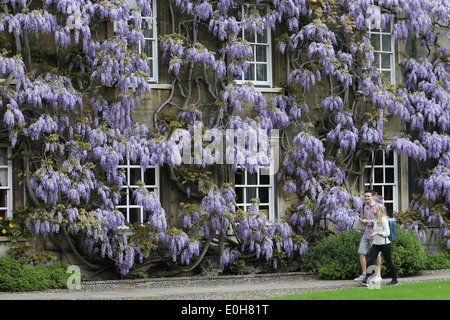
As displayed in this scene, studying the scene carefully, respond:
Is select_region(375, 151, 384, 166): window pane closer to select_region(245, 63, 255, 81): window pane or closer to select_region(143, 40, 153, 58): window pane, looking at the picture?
select_region(245, 63, 255, 81): window pane

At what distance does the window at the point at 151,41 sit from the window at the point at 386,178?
17.5 ft

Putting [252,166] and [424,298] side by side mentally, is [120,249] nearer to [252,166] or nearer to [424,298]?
[252,166]

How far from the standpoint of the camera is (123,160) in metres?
16.8

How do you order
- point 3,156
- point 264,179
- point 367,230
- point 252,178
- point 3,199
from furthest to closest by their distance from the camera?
point 264,179 < point 252,178 < point 3,156 < point 3,199 < point 367,230

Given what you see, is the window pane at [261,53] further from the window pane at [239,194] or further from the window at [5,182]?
the window at [5,182]

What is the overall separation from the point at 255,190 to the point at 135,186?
8.69 feet

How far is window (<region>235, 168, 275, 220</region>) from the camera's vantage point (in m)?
18.0

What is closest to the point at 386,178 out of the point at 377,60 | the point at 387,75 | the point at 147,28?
the point at 387,75

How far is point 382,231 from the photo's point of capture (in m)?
13.9

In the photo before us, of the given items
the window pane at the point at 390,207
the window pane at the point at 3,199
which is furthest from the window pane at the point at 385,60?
the window pane at the point at 3,199

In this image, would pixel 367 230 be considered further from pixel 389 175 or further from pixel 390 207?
Result: pixel 389 175

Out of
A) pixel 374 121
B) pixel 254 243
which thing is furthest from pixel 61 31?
pixel 374 121

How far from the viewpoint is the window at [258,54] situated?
18.2m

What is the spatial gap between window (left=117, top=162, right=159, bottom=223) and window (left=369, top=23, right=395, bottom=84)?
230 inches
